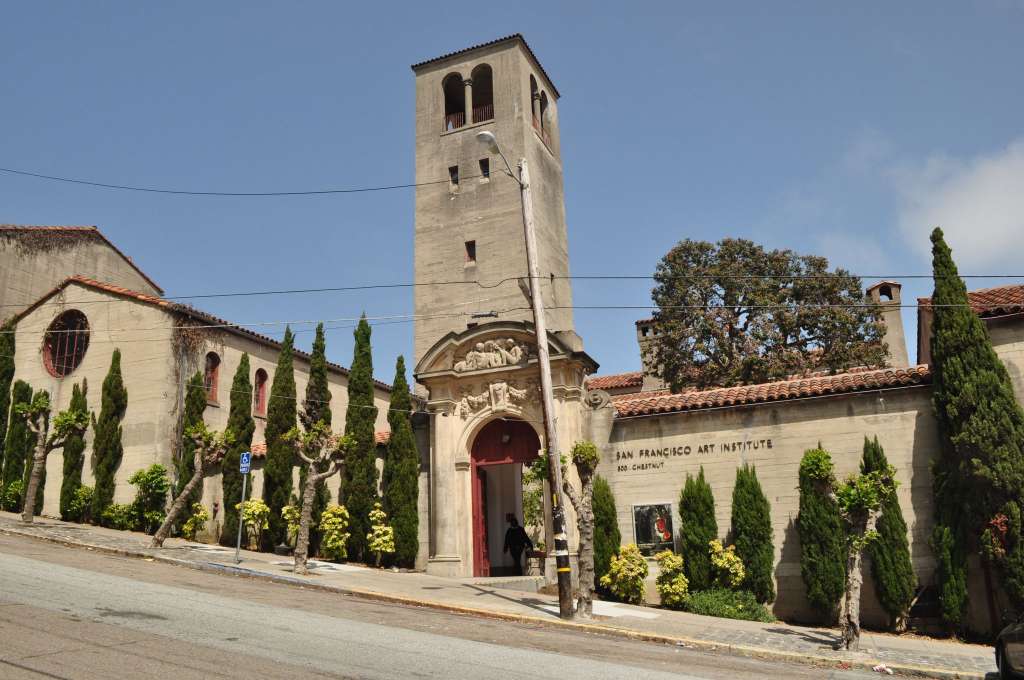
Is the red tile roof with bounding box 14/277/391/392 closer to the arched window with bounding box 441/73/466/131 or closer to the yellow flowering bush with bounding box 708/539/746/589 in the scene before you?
the arched window with bounding box 441/73/466/131

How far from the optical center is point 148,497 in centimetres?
2489

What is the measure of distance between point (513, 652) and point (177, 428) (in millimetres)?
19034

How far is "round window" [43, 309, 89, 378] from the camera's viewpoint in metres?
28.8

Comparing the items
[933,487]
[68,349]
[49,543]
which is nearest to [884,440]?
[933,487]

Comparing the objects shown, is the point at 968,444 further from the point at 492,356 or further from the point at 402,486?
the point at 402,486

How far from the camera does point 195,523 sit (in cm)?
2434

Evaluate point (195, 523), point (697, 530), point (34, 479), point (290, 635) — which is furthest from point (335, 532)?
point (290, 635)

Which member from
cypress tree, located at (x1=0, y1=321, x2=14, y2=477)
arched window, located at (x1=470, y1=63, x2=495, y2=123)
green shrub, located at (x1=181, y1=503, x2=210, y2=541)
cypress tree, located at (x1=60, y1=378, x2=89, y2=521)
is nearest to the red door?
green shrub, located at (x1=181, y1=503, x2=210, y2=541)

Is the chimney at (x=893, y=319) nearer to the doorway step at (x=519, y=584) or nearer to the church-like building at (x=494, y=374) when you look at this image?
the church-like building at (x=494, y=374)

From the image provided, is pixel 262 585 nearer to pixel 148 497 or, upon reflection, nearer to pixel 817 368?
pixel 148 497

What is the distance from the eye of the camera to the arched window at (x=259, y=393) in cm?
2981

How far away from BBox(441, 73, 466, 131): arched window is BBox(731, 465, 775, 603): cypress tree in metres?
16.7

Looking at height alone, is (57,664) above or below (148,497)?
below

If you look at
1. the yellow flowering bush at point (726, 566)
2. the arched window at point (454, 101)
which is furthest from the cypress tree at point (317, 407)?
the yellow flowering bush at point (726, 566)
